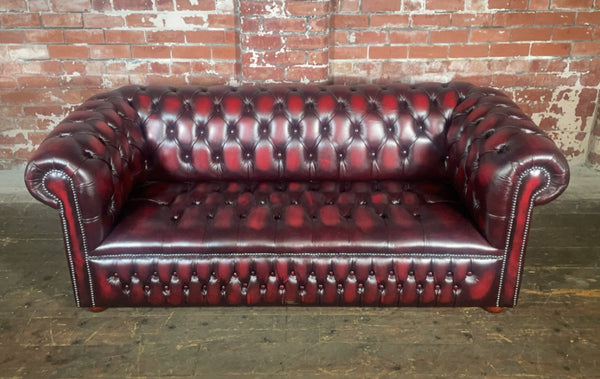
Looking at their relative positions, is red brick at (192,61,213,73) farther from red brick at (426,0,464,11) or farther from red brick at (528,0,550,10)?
red brick at (528,0,550,10)

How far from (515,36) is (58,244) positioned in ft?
9.76

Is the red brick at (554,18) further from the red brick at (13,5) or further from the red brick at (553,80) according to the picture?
the red brick at (13,5)

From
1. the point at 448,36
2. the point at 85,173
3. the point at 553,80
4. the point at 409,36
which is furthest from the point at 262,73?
the point at 553,80

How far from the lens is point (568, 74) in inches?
137

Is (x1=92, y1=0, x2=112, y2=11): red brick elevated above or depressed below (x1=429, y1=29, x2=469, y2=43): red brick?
above

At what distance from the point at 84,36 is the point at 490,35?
2537 millimetres

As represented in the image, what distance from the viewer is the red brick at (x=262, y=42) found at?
310 cm

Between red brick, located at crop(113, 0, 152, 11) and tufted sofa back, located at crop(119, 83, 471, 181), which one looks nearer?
tufted sofa back, located at crop(119, 83, 471, 181)

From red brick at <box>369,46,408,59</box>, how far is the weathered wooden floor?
62.3 inches

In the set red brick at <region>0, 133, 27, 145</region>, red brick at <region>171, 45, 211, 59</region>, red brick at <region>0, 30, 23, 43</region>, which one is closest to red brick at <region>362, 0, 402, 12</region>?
red brick at <region>171, 45, 211, 59</region>

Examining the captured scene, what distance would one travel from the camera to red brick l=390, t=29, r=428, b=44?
10.8 ft

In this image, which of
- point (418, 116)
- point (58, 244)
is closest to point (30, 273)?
point (58, 244)

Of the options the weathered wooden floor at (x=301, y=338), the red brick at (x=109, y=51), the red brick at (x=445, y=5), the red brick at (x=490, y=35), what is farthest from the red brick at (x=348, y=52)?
the weathered wooden floor at (x=301, y=338)

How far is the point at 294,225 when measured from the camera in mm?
2188
